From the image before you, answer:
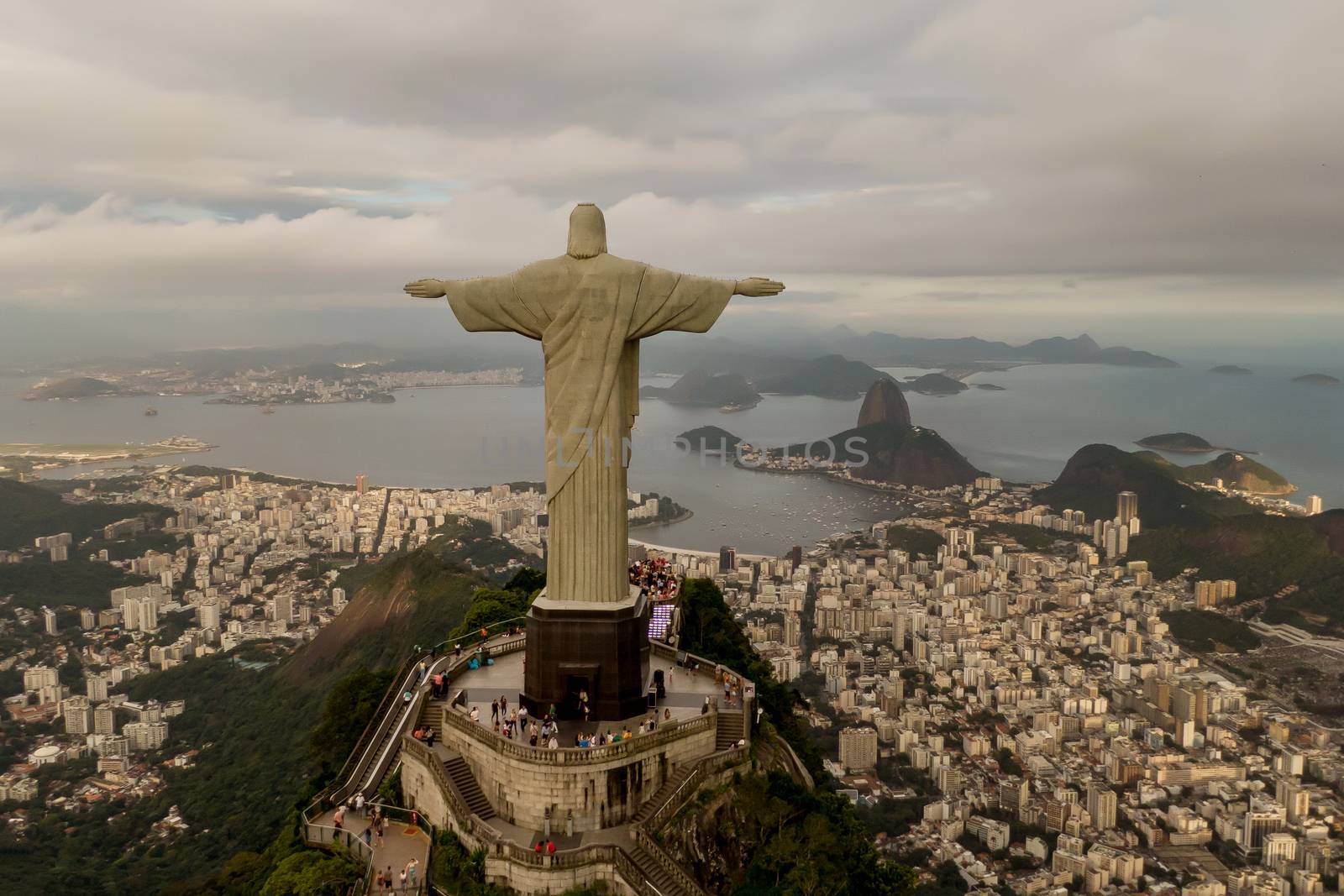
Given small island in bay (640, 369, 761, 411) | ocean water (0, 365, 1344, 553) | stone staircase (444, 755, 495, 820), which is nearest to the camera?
stone staircase (444, 755, 495, 820)

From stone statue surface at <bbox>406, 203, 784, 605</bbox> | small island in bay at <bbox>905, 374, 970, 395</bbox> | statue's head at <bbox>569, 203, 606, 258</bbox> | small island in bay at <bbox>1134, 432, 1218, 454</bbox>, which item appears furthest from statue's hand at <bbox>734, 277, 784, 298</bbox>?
small island in bay at <bbox>905, 374, 970, 395</bbox>

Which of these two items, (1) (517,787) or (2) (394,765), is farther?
(2) (394,765)

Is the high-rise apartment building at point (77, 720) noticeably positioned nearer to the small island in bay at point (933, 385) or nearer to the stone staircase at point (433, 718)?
the stone staircase at point (433, 718)

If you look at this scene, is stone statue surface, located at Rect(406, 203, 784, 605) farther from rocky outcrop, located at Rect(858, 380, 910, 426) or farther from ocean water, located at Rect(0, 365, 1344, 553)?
rocky outcrop, located at Rect(858, 380, 910, 426)

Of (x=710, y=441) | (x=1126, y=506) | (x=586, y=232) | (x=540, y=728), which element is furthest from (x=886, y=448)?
(x=540, y=728)

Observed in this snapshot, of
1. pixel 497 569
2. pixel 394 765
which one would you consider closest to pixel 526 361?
pixel 497 569

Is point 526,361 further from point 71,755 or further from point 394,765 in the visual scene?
point 394,765
